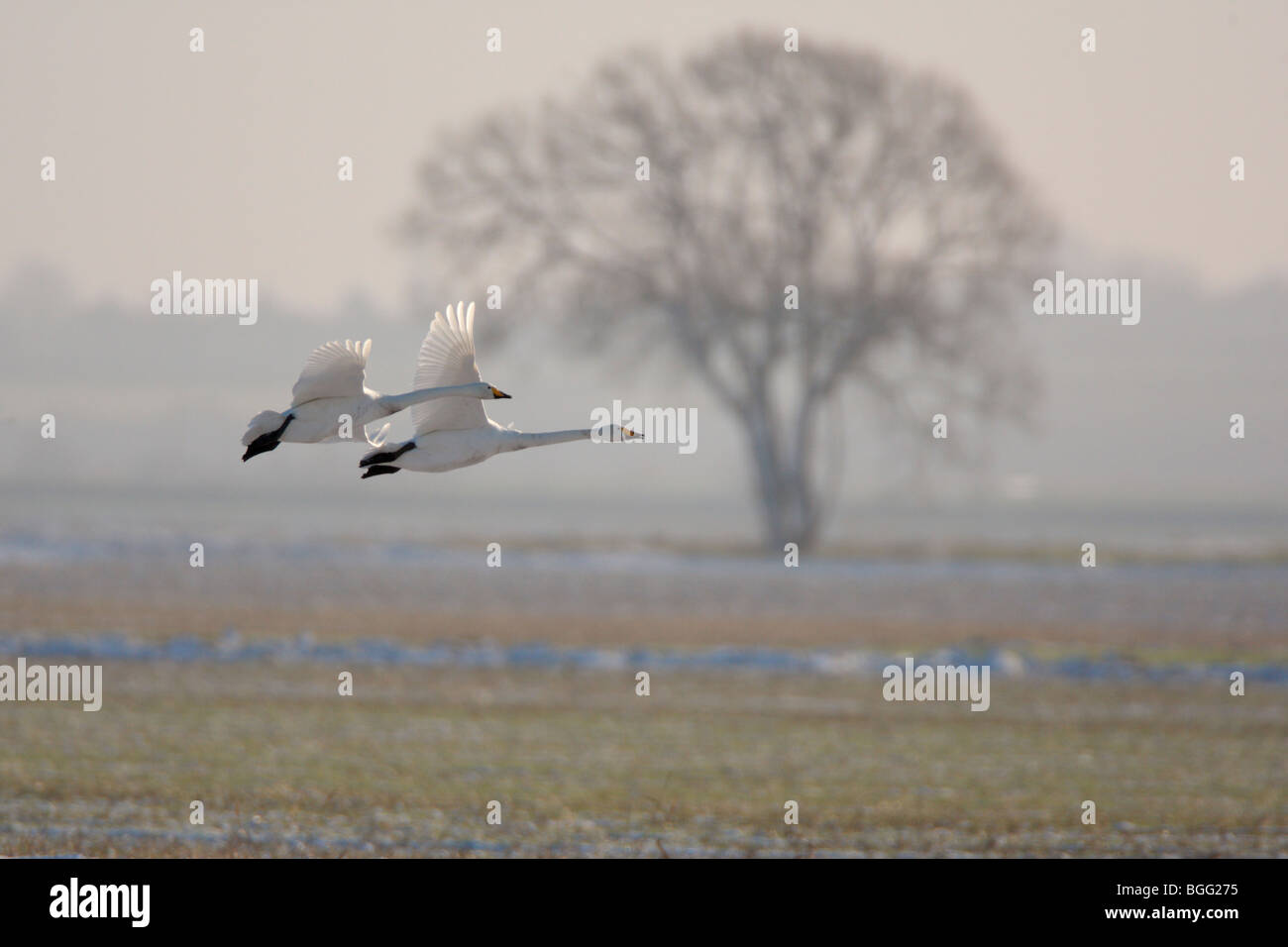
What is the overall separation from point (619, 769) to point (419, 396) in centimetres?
1141

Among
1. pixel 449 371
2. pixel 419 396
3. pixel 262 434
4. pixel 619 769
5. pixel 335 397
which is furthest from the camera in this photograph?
pixel 619 769

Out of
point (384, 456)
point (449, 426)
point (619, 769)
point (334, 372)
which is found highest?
point (334, 372)

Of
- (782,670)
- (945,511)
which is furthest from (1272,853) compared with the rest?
(945,511)

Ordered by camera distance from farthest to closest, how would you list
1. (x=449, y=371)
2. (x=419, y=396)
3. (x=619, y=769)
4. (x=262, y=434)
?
(x=619, y=769), (x=449, y=371), (x=419, y=396), (x=262, y=434)

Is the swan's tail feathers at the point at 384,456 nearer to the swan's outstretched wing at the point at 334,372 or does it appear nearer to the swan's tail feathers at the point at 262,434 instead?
the swan's outstretched wing at the point at 334,372

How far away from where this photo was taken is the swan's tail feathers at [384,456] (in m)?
6.85

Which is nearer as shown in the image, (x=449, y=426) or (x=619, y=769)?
(x=449, y=426)

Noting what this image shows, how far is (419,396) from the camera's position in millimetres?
6711

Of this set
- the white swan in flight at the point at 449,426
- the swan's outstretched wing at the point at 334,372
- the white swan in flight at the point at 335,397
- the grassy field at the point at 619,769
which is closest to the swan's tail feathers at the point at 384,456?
the white swan in flight at the point at 449,426

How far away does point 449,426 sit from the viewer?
23.5ft

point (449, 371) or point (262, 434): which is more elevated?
point (449, 371)

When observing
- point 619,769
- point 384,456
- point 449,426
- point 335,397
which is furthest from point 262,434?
point 619,769

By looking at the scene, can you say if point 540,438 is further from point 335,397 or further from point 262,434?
point 262,434
